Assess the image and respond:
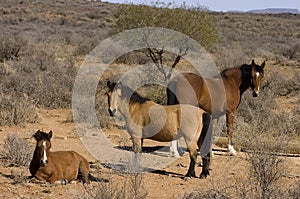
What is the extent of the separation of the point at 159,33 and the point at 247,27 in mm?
44889

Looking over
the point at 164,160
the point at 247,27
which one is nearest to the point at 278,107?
the point at 164,160

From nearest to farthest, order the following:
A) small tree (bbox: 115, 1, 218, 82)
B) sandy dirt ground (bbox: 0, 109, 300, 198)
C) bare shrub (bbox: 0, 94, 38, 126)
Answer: sandy dirt ground (bbox: 0, 109, 300, 198)
bare shrub (bbox: 0, 94, 38, 126)
small tree (bbox: 115, 1, 218, 82)

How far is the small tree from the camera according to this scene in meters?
17.7

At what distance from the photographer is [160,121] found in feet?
29.2

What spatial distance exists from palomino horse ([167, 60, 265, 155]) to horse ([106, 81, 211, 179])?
116cm

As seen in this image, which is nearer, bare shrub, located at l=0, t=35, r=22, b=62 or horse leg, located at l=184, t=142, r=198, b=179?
horse leg, located at l=184, t=142, r=198, b=179

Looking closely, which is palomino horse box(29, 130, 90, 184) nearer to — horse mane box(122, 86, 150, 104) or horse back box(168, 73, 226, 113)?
horse mane box(122, 86, 150, 104)

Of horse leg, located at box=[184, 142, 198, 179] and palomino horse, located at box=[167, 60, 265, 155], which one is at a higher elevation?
palomino horse, located at box=[167, 60, 265, 155]

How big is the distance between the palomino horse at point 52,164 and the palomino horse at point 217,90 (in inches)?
103

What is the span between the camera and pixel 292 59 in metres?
30.1

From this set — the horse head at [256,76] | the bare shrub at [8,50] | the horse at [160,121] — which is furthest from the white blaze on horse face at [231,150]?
the bare shrub at [8,50]

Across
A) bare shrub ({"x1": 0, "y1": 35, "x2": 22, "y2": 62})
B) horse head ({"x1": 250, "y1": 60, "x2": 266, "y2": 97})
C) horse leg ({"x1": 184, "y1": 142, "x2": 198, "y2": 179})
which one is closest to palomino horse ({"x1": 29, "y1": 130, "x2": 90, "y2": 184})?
horse leg ({"x1": 184, "y1": 142, "x2": 198, "y2": 179})

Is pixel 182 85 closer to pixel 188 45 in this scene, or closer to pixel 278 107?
pixel 278 107

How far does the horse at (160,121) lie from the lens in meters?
8.67
